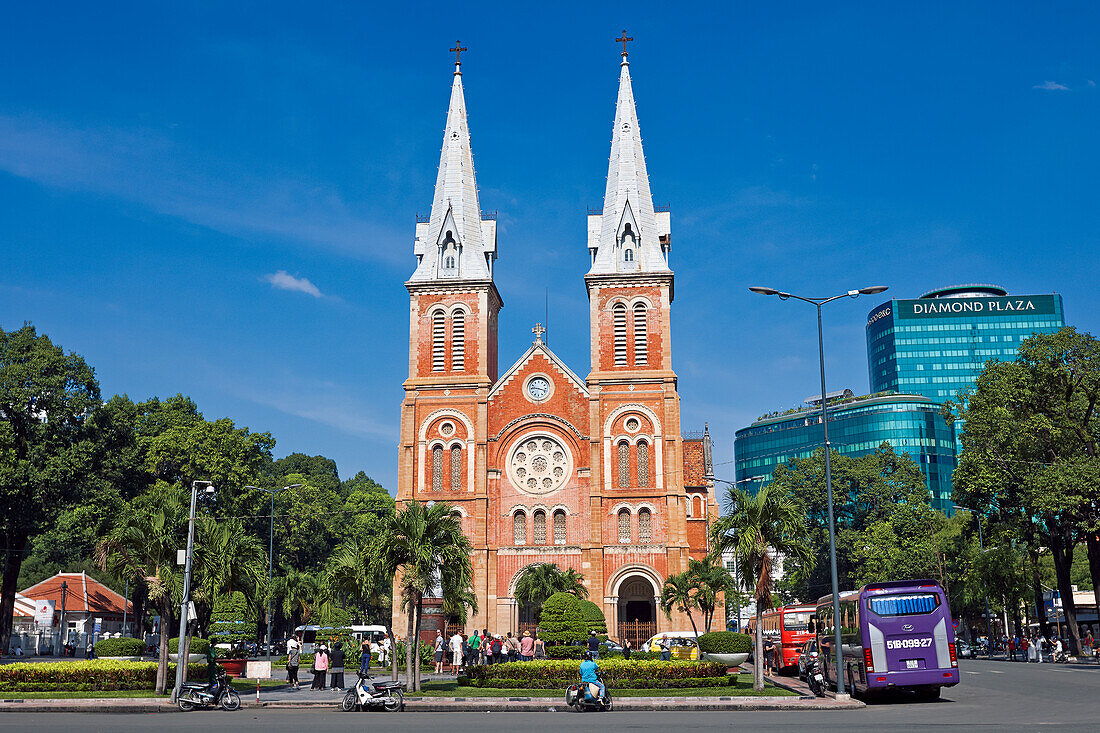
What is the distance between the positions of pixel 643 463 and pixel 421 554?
33.4 metres

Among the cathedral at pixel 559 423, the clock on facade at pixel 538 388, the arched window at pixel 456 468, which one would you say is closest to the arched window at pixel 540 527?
the cathedral at pixel 559 423

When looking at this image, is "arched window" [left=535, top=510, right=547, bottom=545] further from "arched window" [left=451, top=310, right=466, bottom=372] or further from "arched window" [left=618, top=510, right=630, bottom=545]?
"arched window" [left=451, top=310, right=466, bottom=372]

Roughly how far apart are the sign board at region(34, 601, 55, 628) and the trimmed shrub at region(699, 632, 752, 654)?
50.0 meters

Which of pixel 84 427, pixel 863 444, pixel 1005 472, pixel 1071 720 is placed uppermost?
pixel 863 444

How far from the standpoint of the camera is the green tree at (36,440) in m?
50.3

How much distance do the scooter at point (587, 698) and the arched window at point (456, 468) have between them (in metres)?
37.0

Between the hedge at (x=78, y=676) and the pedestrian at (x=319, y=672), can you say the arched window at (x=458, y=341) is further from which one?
the hedge at (x=78, y=676)

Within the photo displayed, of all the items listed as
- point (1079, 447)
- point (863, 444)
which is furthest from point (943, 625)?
point (863, 444)

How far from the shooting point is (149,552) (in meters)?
29.9

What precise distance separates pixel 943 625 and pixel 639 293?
132 feet

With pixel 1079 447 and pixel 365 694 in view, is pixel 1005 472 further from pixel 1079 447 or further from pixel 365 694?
pixel 365 694

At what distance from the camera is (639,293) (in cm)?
6419

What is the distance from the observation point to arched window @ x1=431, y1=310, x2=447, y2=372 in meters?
64.1

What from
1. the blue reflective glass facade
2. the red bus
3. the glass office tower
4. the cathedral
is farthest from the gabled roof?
the glass office tower
